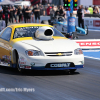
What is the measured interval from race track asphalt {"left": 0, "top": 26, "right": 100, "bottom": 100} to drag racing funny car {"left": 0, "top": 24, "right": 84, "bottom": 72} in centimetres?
25

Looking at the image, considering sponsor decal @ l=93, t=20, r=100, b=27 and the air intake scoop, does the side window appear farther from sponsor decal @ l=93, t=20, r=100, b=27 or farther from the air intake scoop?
sponsor decal @ l=93, t=20, r=100, b=27

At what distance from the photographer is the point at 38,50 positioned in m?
9.05

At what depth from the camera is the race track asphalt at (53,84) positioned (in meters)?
6.91

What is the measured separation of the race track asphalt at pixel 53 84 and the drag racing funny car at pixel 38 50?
0.82 ft

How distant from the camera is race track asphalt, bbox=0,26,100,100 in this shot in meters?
6.91

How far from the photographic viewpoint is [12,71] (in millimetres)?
10016

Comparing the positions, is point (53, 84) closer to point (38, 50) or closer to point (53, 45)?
point (38, 50)

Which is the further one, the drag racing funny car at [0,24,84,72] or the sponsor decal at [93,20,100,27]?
the sponsor decal at [93,20,100,27]

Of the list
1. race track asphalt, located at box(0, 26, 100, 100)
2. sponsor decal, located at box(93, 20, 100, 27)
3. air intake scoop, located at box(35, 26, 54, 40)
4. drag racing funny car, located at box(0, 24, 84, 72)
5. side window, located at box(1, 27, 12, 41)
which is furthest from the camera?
sponsor decal, located at box(93, 20, 100, 27)

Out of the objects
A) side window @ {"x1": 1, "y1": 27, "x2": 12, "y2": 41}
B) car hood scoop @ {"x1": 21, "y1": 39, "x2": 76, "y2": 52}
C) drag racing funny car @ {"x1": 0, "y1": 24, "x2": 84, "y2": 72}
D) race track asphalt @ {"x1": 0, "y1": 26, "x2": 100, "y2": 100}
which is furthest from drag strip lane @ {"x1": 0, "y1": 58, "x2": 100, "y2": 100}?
side window @ {"x1": 1, "y1": 27, "x2": 12, "y2": 41}

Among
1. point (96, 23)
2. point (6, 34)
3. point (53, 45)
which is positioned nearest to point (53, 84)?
point (53, 45)

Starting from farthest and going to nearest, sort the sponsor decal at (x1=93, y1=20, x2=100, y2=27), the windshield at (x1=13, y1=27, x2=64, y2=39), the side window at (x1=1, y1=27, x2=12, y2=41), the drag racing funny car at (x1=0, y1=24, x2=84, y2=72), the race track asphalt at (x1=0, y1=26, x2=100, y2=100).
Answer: the sponsor decal at (x1=93, y1=20, x2=100, y2=27)
the side window at (x1=1, y1=27, x2=12, y2=41)
the windshield at (x1=13, y1=27, x2=64, y2=39)
the drag racing funny car at (x1=0, y1=24, x2=84, y2=72)
the race track asphalt at (x1=0, y1=26, x2=100, y2=100)

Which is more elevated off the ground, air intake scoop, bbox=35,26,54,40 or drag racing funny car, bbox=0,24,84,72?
air intake scoop, bbox=35,26,54,40

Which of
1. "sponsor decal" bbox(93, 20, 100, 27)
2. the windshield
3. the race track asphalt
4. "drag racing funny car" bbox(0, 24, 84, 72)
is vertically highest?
the windshield
